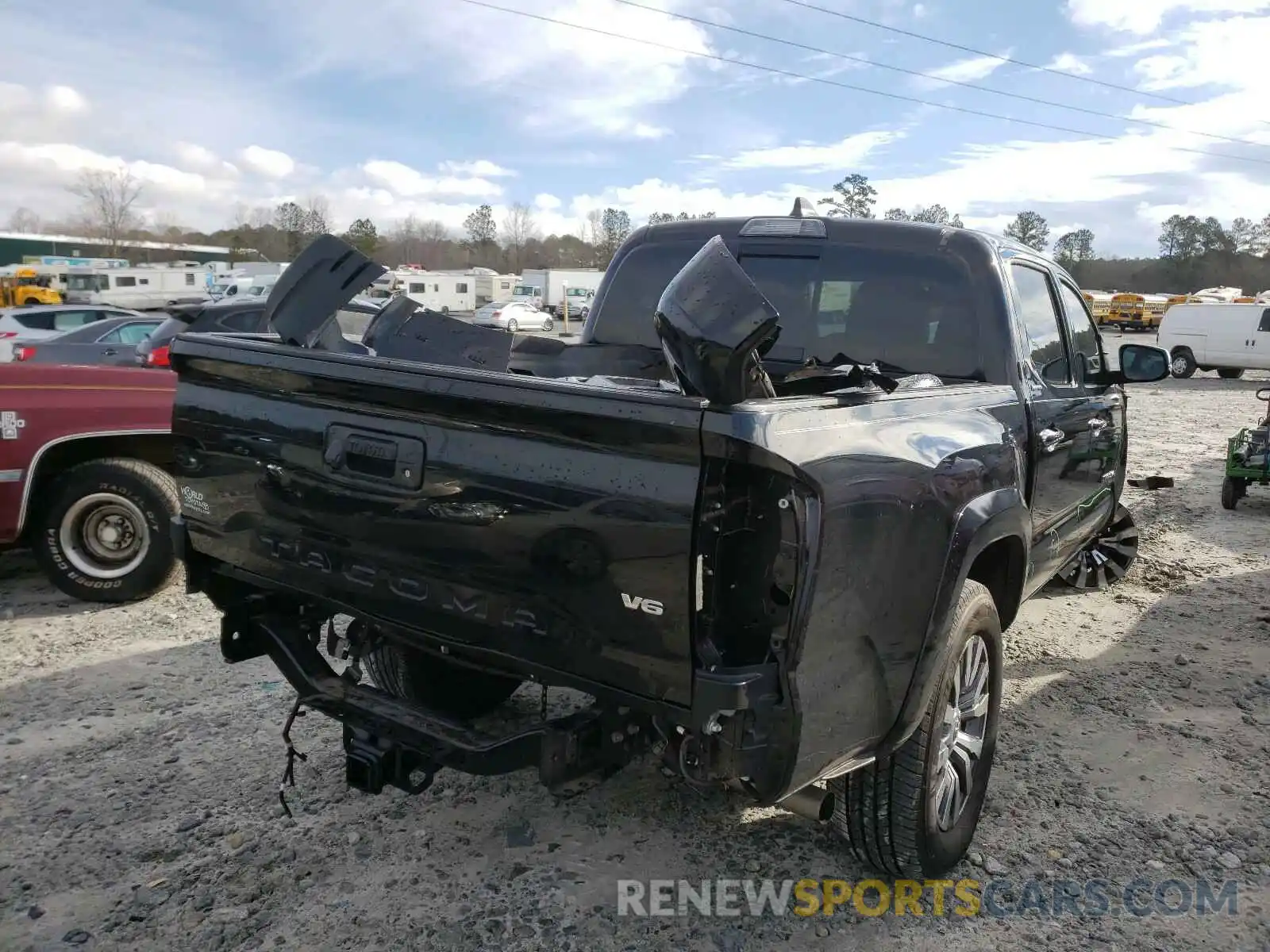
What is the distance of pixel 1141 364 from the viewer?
4910 millimetres

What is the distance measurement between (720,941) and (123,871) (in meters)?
1.89

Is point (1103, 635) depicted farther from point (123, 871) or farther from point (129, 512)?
point (129, 512)

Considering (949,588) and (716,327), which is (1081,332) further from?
(716,327)

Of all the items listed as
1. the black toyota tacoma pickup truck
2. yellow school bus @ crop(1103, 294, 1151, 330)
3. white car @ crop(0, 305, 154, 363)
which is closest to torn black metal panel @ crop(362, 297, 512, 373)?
the black toyota tacoma pickup truck

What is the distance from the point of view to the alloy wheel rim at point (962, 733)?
9.36 ft

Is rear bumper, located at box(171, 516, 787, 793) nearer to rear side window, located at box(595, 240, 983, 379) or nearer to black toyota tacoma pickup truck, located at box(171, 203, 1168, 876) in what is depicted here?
black toyota tacoma pickup truck, located at box(171, 203, 1168, 876)

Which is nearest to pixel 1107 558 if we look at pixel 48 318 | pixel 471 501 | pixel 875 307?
pixel 875 307

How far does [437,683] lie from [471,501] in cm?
161

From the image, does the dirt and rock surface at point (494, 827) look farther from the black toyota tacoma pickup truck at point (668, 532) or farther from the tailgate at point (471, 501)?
the tailgate at point (471, 501)

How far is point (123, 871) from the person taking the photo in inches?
116

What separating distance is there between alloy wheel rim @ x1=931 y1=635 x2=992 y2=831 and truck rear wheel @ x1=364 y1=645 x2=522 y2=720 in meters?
1.49

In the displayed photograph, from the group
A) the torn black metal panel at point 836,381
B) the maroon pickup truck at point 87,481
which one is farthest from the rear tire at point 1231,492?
the maroon pickup truck at point 87,481

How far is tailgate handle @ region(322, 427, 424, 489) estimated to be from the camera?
7.81ft

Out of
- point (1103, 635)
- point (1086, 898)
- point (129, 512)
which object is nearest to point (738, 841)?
point (1086, 898)
